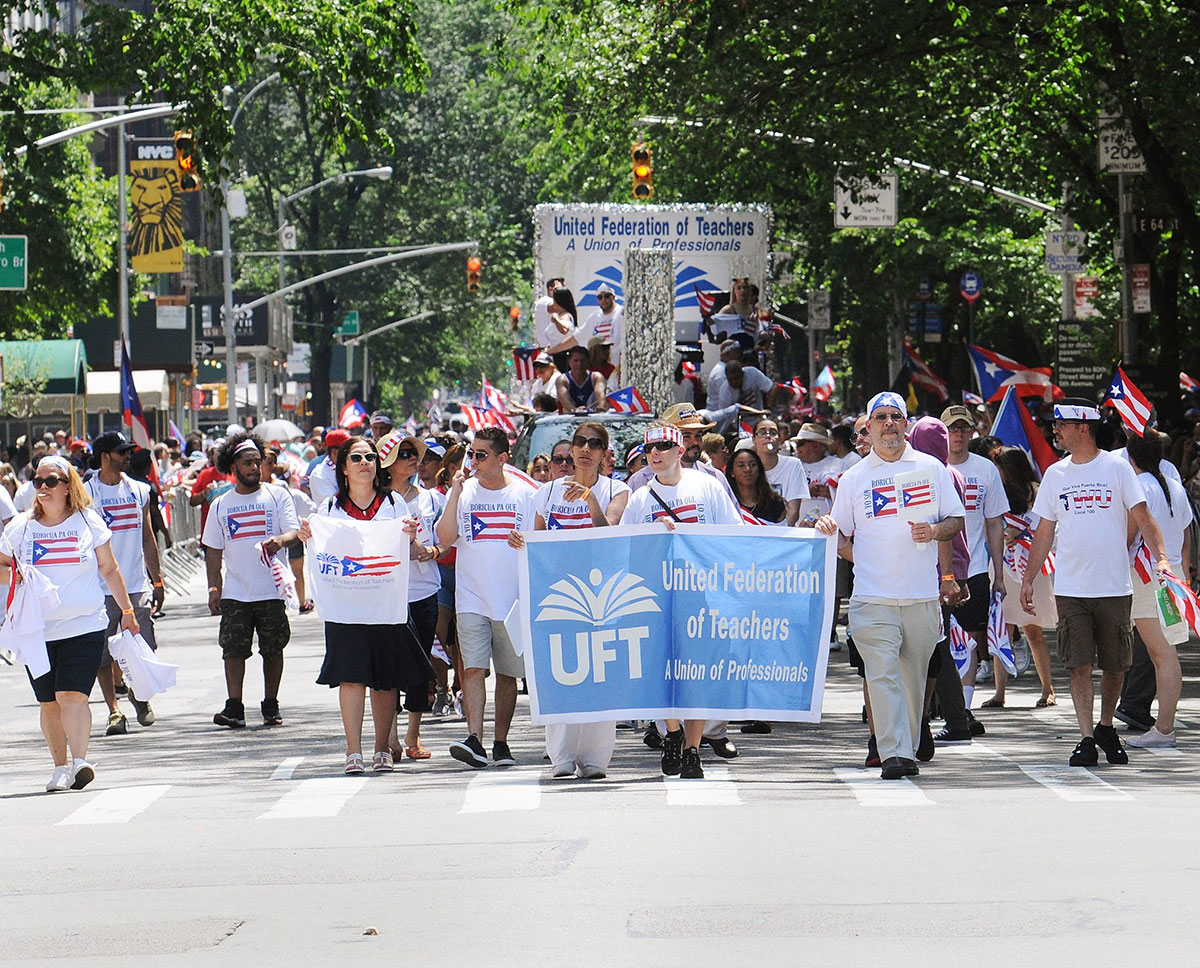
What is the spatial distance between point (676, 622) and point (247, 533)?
13.4 feet

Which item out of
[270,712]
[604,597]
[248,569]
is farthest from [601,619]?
[270,712]

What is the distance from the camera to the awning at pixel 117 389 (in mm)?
56656

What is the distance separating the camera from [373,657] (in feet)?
39.8

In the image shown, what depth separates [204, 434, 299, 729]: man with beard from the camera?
14836mm

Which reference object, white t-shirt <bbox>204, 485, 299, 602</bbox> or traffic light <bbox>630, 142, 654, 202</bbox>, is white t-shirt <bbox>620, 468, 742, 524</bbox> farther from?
traffic light <bbox>630, 142, 654, 202</bbox>

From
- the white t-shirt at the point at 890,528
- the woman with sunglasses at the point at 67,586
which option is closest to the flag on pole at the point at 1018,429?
the white t-shirt at the point at 890,528

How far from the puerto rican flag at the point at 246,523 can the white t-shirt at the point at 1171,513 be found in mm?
5761

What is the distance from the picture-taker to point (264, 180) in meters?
70.7

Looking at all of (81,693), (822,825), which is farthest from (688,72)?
(822,825)

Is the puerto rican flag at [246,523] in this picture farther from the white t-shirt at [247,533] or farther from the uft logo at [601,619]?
the uft logo at [601,619]

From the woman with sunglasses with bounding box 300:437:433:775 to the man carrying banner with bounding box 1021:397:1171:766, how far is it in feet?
11.4

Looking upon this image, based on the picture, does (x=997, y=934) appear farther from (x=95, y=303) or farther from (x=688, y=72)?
(x=95, y=303)

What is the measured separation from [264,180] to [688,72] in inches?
1966

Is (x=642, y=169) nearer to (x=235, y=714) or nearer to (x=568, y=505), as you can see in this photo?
(x=235, y=714)
